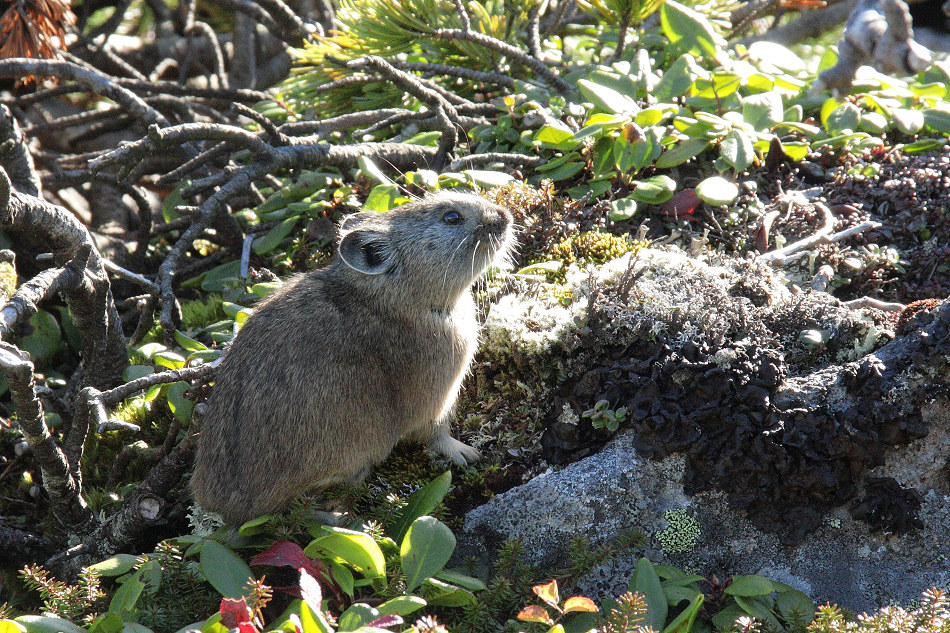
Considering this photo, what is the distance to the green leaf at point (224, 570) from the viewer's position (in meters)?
3.17

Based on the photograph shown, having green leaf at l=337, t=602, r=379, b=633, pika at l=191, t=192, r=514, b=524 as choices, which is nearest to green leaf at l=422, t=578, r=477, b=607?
green leaf at l=337, t=602, r=379, b=633

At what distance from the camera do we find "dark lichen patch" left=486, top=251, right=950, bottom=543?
3.54 metres

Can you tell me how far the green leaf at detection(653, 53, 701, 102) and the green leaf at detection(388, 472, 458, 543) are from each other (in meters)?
3.37

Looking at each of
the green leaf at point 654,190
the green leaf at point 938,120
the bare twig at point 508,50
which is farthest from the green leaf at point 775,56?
the green leaf at point 654,190

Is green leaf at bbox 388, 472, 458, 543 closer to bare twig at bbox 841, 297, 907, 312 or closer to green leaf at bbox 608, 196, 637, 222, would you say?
green leaf at bbox 608, 196, 637, 222

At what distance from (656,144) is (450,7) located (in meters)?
2.55

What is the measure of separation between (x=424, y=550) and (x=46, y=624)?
1.46m

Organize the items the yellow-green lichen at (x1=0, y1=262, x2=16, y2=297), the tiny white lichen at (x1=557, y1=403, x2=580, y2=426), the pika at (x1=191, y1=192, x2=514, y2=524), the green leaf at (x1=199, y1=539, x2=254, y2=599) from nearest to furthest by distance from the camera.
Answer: the green leaf at (x1=199, y1=539, x2=254, y2=599) → the pika at (x1=191, y1=192, x2=514, y2=524) → the tiny white lichen at (x1=557, y1=403, x2=580, y2=426) → the yellow-green lichen at (x1=0, y1=262, x2=16, y2=297)

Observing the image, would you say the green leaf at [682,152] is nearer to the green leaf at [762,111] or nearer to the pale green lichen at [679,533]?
the green leaf at [762,111]

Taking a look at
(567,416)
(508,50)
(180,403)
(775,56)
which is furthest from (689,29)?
(180,403)

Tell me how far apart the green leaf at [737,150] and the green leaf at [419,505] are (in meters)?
2.83

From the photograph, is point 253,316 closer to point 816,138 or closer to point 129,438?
point 129,438

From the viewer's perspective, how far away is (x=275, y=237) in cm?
566

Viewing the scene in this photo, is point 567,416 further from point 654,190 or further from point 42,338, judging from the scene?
point 42,338
